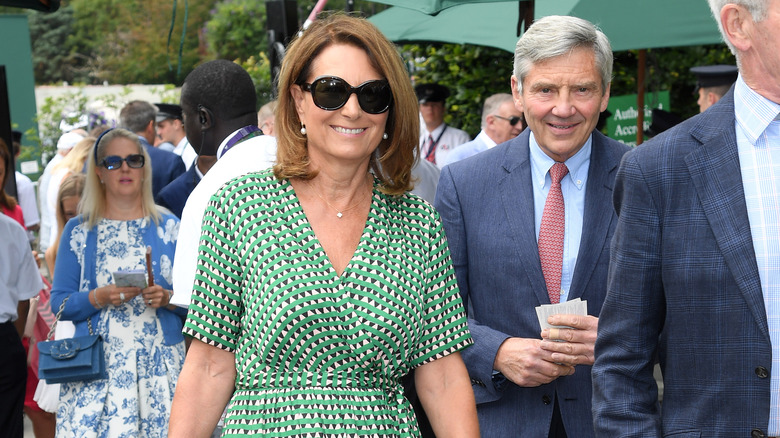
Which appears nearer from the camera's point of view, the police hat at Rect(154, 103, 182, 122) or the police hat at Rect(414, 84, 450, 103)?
the police hat at Rect(414, 84, 450, 103)

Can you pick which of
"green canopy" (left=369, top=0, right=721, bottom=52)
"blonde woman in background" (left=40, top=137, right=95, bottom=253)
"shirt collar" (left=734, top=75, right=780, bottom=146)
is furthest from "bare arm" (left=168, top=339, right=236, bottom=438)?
"blonde woman in background" (left=40, top=137, right=95, bottom=253)

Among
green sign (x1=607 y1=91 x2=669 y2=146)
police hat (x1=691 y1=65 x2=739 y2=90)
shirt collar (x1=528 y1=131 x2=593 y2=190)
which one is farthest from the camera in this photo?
green sign (x1=607 y1=91 x2=669 y2=146)

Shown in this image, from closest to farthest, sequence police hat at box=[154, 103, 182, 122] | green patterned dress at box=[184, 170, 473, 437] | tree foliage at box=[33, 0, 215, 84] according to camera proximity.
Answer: green patterned dress at box=[184, 170, 473, 437]
police hat at box=[154, 103, 182, 122]
tree foliage at box=[33, 0, 215, 84]

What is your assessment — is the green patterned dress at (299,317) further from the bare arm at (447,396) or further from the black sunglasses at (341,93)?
the black sunglasses at (341,93)

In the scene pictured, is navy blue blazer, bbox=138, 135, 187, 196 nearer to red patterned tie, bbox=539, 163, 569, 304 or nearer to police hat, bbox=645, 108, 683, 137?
police hat, bbox=645, 108, 683, 137

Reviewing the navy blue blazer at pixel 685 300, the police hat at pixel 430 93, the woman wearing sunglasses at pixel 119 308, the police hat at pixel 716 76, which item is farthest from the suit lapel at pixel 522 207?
the police hat at pixel 430 93

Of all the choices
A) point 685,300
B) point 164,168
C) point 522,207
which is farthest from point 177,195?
point 685,300

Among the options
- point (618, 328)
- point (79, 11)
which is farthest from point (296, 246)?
point (79, 11)

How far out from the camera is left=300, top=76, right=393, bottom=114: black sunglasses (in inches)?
106

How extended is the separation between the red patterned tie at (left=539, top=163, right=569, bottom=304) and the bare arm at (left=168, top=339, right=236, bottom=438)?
118 cm

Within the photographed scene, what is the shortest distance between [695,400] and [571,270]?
1069 mm

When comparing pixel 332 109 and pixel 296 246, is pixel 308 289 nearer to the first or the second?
pixel 296 246

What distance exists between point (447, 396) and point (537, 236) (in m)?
0.78

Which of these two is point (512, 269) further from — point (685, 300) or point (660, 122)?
point (660, 122)
